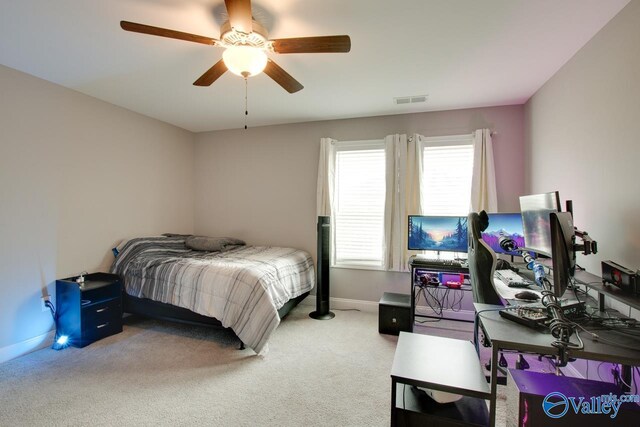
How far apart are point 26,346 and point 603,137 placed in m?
4.92

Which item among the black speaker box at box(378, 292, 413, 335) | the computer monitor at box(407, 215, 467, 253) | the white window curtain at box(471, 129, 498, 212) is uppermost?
the white window curtain at box(471, 129, 498, 212)

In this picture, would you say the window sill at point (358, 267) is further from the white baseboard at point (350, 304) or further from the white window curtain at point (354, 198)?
the white baseboard at point (350, 304)

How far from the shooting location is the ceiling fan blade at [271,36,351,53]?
1.67m

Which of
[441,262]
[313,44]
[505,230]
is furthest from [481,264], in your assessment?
[313,44]

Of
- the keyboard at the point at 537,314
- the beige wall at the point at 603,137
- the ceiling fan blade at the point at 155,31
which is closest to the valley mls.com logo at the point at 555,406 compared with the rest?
the keyboard at the point at 537,314

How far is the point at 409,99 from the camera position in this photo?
3223 millimetres

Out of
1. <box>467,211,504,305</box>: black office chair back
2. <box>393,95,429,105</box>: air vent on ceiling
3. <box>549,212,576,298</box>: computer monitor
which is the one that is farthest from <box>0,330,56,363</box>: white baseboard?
<box>393,95,429,105</box>: air vent on ceiling

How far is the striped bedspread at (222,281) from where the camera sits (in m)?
2.64

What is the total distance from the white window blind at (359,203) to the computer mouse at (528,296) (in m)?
1.92

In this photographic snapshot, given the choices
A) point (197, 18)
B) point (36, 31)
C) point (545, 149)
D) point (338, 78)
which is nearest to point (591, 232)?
point (545, 149)

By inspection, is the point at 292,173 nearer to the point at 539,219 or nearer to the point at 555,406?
the point at 539,219

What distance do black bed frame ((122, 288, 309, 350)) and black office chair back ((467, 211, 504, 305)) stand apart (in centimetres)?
200

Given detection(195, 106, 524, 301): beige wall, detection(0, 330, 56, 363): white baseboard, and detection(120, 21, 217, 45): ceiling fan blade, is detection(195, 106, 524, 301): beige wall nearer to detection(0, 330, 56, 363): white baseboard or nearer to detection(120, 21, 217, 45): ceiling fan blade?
detection(0, 330, 56, 363): white baseboard

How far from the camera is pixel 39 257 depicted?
2803mm
